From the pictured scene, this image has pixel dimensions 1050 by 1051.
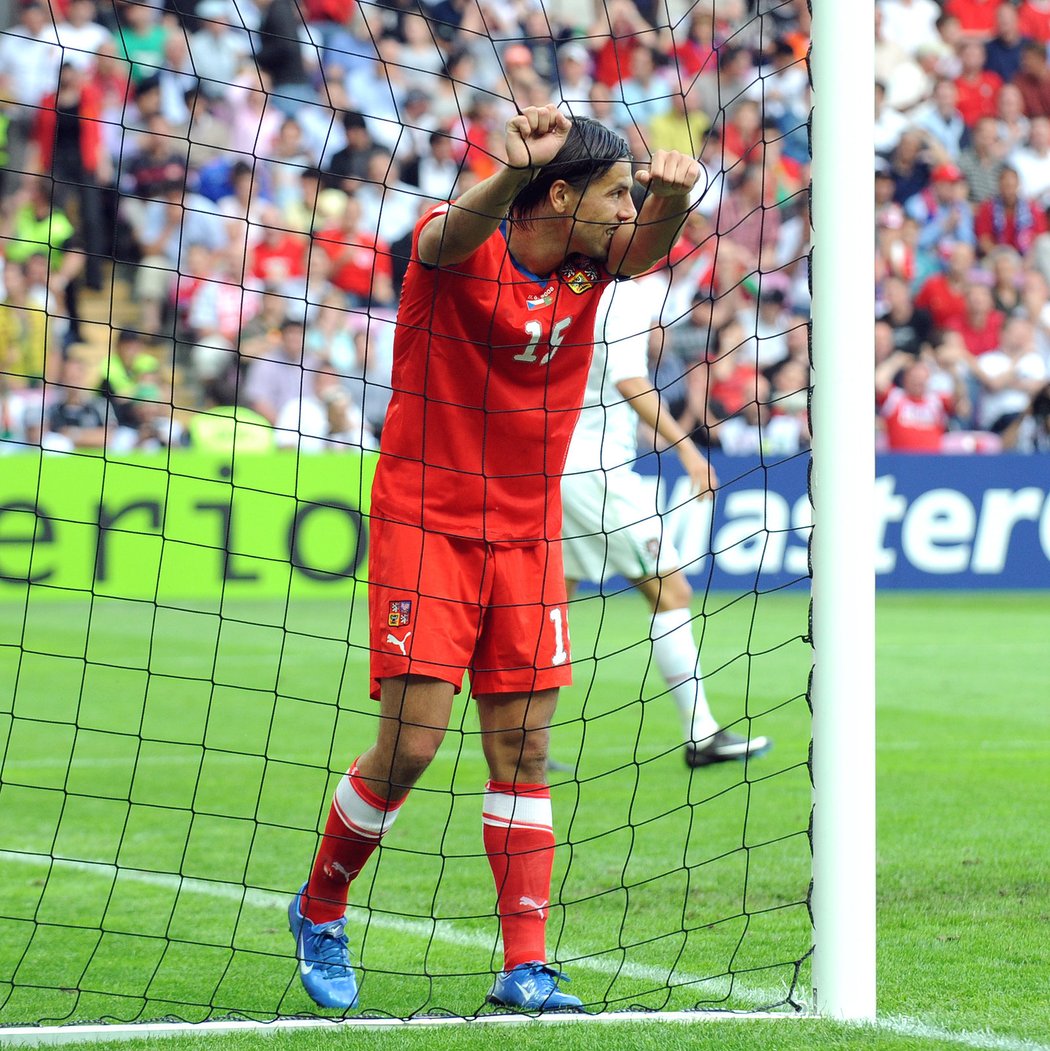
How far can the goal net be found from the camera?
4008 mm

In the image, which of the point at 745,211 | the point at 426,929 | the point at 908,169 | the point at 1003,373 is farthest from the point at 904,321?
the point at 426,929

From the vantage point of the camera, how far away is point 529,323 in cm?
353

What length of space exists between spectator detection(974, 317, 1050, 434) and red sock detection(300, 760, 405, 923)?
12020mm

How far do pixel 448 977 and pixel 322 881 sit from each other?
1.16ft

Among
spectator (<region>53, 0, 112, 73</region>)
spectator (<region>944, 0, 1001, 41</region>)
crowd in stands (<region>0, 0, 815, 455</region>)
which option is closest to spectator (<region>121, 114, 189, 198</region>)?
crowd in stands (<region>0, 0, 815, 455</region>)

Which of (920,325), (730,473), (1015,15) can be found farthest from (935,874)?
(1015,15)

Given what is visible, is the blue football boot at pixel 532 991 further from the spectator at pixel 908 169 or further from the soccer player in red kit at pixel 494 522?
the spectator at pixel 908 169

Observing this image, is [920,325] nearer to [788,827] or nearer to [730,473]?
[730,473]

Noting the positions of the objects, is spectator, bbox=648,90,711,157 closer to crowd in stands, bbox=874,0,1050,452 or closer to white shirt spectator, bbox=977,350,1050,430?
crowd in stands, bbox=874,0,1050,452

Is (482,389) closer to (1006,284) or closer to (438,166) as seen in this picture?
(438,166)

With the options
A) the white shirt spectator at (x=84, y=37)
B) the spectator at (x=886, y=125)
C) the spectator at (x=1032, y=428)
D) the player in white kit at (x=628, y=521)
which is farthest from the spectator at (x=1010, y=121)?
the player in white kit at (x=628, y=521)

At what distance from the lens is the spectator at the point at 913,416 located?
1409cm

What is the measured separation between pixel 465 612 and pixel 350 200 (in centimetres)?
1178

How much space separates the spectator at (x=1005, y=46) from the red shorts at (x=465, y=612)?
615 inches
